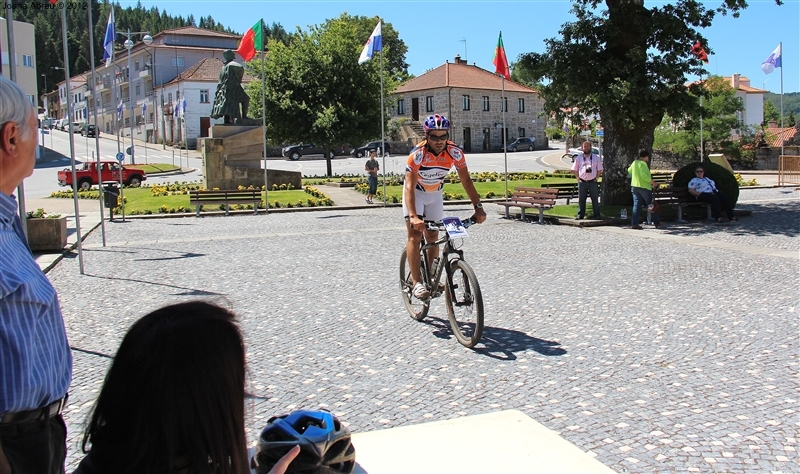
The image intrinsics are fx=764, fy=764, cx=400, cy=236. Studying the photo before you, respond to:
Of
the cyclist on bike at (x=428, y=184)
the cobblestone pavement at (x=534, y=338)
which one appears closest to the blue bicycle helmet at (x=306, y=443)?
the cobblestone pavement at (x=534, y=338)

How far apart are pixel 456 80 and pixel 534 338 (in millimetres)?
70391

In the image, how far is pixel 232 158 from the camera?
28.5 meters

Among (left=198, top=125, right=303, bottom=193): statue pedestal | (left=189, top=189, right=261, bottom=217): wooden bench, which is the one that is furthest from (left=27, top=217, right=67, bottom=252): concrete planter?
(left=198, top=125, right=303, bottom=193): statue pedestal

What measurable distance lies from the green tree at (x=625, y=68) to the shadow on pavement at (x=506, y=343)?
11050mm

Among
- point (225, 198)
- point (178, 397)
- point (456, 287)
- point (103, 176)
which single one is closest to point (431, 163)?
point (456, 287)

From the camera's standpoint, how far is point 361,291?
9180mm

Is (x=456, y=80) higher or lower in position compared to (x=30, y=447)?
higher

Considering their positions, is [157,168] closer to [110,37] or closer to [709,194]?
[110,37]

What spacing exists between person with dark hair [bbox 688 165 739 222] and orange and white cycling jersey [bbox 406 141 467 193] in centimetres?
1152

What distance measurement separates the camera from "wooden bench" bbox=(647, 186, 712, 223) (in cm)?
1689

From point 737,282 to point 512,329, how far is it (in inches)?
148

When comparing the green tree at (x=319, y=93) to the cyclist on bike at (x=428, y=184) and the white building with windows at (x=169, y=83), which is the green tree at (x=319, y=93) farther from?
the white building with windows at (x=169, y=83)

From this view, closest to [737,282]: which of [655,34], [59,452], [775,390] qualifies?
[775,390]

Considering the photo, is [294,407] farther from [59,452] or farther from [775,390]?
[775,390]
